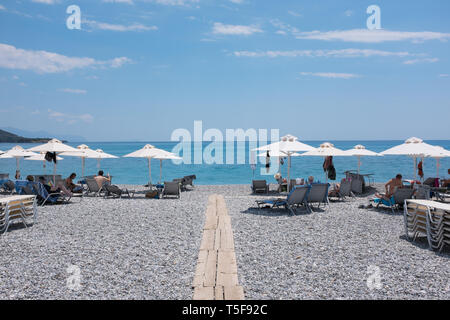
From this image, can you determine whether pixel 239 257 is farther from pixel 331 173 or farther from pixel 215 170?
pixel 215 170

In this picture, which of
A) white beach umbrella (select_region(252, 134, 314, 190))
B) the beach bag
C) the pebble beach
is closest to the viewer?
the pebble beach

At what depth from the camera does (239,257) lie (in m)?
4.91

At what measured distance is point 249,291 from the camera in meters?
3.74

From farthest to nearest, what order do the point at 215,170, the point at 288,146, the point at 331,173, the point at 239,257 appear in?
1. the point at 215,170
2. the point at 331,173
3. the point at 288,146
4. the point at 239,257

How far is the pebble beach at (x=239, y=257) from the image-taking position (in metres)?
3.76

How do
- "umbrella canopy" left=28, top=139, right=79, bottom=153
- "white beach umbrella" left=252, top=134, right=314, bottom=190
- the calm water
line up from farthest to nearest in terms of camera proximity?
the calm water → "umbrella canopy" left=28, top=139, right=79, bottom=153 → "white beach umbrella" left=252, top=134, right=314, bottom=190

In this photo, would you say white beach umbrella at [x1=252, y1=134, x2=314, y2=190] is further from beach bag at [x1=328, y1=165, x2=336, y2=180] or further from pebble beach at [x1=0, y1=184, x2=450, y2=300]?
pebble beach at [x1=0, y1=184, x2=450, y2=300]

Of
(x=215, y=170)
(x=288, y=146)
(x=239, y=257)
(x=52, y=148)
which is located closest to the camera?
(x=239, y=257)

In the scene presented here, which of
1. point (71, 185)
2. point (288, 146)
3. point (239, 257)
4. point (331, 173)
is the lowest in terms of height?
point (239, 257)

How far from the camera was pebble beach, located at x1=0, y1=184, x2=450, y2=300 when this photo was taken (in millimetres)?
3758

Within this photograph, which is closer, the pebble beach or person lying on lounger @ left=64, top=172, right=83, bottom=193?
the pebble beach

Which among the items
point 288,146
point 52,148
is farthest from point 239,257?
point 52,148

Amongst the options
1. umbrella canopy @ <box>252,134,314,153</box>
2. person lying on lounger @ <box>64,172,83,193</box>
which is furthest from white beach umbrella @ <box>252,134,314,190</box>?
person lying on lounger @ <box>64,172,83,193</box>
